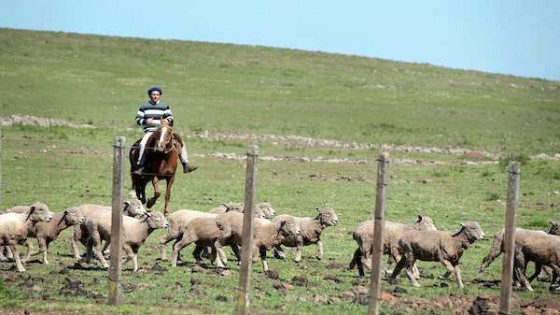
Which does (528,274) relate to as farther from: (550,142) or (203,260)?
(550,142)

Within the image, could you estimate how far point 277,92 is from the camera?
79000 mm

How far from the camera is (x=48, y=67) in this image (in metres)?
80.2

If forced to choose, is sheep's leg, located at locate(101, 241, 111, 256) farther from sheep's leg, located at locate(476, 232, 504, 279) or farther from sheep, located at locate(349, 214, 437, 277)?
sheep's leg, located at locate(476, 232, 504, 279)

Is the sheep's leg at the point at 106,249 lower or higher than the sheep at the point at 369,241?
lower

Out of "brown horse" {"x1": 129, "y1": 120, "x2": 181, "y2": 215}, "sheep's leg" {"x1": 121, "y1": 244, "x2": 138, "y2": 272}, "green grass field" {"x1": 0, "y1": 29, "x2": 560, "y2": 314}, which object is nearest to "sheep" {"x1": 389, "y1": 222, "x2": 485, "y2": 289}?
"green grass field" {"x1": 0, "y1": 29, "x2": 560, "y2": 314}

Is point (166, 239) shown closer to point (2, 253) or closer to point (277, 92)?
point (2, 253)

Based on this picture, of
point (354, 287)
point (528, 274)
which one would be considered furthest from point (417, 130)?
point (354, 287)

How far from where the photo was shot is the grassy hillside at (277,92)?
203ft

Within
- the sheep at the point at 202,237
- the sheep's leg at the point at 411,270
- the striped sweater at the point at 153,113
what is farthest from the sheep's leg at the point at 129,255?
→ the striped sweater at the point at 153,113

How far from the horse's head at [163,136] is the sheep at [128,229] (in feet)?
18.6

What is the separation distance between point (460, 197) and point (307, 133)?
2424 centimetres

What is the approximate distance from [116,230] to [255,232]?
5130 mm

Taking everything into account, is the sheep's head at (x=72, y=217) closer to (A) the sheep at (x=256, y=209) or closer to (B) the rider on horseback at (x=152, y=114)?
(A) the sheep at (x=256, y=209)

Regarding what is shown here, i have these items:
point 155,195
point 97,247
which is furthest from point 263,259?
point 155,195
